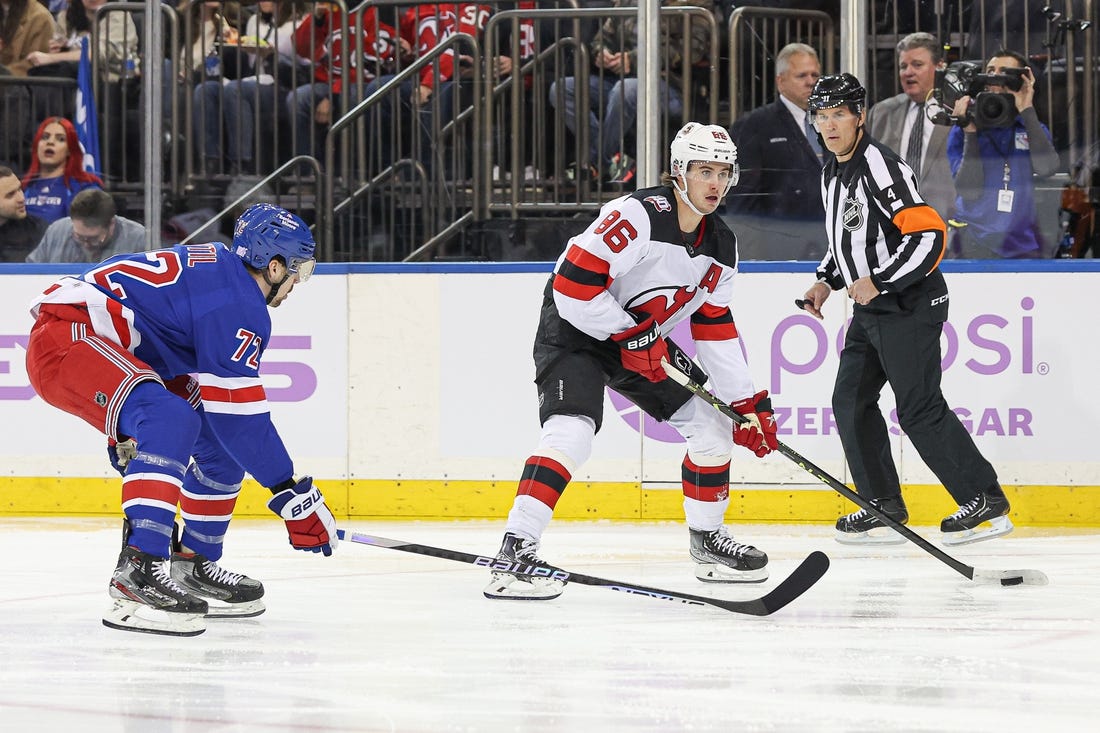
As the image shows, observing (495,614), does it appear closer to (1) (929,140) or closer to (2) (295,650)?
(2) (295,650)

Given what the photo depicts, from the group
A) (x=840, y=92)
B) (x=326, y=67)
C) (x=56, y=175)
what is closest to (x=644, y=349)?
(x=840, y=92)

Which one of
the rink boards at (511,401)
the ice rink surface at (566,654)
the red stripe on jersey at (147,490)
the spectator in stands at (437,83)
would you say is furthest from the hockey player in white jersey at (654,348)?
the spectator in stands at (437,83)

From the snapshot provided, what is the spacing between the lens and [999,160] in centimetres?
526

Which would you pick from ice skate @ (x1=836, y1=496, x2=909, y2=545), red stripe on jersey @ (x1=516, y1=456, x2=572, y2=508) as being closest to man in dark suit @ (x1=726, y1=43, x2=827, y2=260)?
ice skate @ (x1=836, y1=496, x2=909, y2=545)

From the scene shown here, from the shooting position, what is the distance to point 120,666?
112 inches

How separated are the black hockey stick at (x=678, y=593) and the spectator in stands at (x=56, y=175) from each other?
2.82 meters

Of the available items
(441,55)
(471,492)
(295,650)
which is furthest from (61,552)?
(441,55)

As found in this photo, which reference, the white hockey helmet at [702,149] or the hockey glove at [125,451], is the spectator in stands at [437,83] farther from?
the hockey glove at [125,451]

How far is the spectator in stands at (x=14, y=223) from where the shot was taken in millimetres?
5637

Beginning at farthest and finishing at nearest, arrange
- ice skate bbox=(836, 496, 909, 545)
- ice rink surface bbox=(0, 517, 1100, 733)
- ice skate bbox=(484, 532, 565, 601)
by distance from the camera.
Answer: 1. ice skate bbox=(836, 496, 909, 545)
2. ice skate bbox=(484, 532, 565, 601)
3. ice rink surface bbox=(0, 517, 1100, 733)

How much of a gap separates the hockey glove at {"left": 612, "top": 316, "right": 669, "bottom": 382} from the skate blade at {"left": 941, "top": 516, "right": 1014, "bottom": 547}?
3.98 feet

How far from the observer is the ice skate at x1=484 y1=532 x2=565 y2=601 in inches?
139

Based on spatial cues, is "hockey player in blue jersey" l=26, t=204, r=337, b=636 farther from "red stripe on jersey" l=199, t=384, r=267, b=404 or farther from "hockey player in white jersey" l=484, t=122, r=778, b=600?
"hockey player in white jersey" l=484, t=122, r=778, b=600

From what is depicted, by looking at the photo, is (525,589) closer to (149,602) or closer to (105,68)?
(149,602)
